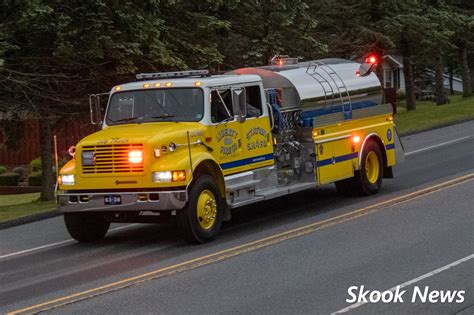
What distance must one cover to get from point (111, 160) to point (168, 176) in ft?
3.06

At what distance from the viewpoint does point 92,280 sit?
966cm

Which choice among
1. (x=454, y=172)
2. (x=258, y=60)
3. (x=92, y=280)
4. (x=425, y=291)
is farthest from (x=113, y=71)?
(x=425, y=291)

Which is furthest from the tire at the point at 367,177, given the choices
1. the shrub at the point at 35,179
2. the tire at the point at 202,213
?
the shrub at the point at 35,179

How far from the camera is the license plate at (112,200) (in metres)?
11.5

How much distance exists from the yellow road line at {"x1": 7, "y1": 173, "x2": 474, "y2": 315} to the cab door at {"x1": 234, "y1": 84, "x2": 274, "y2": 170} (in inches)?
55.5

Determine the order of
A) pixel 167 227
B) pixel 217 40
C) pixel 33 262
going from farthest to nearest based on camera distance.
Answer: pixel 217 40
pixel 167 227
pixel 33 262

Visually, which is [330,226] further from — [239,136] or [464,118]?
[464,118]

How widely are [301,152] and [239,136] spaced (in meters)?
1.82

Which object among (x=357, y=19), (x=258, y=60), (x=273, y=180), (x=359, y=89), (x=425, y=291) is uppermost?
(x=357, y=19)

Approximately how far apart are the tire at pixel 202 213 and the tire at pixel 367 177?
4153 mm

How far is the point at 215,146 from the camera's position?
12336mm

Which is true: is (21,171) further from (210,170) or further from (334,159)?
(210,170)

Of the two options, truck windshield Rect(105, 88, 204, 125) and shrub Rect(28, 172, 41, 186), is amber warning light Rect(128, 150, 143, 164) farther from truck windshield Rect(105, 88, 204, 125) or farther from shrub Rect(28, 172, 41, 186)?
shrub Rect(28, 172, 41, 186)

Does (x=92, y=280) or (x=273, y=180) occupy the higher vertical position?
(x=273, y=180)
